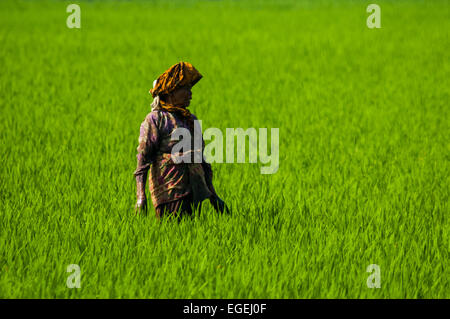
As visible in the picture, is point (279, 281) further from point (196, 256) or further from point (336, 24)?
point (336, 24)

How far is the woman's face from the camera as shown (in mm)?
3232

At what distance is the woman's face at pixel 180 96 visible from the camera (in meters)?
3.23

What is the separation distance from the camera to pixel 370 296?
8.84 ft

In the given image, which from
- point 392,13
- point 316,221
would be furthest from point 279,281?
point 392,13

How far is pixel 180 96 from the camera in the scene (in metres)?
3.24

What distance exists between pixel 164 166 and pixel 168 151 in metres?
0.09

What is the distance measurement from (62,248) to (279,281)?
1.18 meters
